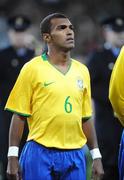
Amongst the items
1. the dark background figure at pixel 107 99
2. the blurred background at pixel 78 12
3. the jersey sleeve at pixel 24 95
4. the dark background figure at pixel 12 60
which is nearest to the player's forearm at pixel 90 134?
the jersey sleeve at pixel 24 95

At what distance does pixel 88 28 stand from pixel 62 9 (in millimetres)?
675

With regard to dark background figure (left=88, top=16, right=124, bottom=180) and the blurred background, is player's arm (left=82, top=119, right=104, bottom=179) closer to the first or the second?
dark background figure (left=88, top=16, right=124, bottom=180)

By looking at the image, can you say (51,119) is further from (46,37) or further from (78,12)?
(78,12)

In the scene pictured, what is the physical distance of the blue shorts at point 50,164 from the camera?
9.70 m

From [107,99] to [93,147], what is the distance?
4.28 meters

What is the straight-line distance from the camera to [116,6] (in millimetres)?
19703

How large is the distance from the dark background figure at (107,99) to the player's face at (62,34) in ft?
13.9

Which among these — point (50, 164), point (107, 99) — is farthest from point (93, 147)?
point (107, 99)

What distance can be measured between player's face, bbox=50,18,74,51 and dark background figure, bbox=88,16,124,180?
423cm

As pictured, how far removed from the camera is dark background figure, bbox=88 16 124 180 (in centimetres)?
1407

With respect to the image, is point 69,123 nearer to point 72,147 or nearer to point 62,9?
point 72,147

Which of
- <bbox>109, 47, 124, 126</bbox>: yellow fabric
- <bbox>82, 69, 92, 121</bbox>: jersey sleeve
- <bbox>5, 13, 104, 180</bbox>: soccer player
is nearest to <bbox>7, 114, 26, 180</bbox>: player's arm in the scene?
<bbox>5, 13, 104, 180</bbox>: soccer player

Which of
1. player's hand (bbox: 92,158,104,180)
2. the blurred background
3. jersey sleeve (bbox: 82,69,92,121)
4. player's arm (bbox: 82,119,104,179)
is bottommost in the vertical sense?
player's hand (bbox: 92,158,104,180)

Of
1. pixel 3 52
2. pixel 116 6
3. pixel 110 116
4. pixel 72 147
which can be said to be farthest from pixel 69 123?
pixel 116 6
